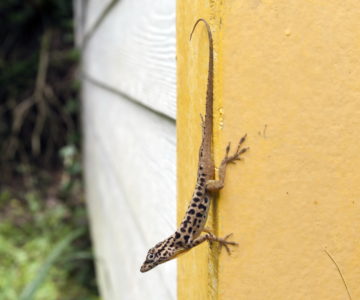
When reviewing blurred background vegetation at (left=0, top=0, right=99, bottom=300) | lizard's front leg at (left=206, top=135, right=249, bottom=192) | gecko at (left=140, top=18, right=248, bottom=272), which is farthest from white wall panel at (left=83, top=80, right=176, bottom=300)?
blurred background vegetation at (left=0, top=0, right=99, bottom=300)

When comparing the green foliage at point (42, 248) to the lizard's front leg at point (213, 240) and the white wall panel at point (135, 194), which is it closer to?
the white wall panel at point (135, 194)

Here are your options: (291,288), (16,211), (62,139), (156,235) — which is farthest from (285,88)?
(62,139)

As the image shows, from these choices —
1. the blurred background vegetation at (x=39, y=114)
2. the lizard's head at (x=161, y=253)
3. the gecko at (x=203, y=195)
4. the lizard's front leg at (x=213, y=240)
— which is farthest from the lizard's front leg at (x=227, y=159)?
the blurred background vegetation at (x=39, y=114)

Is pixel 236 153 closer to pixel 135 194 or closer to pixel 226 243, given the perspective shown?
pixel 226 243

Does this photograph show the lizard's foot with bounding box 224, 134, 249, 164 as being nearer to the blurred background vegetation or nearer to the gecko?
the gecko

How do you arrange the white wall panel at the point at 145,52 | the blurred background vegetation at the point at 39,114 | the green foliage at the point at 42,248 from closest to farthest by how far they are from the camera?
the white wall panel at the point at 145,52 → the green foliage at the point at 42,248 → the blurred background vegetation at the point at 39,114

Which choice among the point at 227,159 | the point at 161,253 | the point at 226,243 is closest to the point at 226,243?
the point at 226,243
